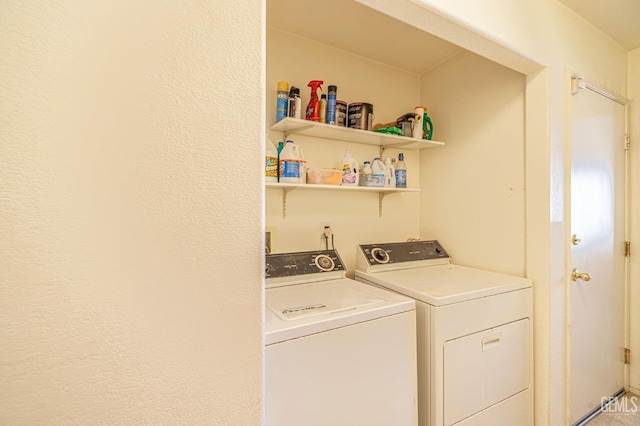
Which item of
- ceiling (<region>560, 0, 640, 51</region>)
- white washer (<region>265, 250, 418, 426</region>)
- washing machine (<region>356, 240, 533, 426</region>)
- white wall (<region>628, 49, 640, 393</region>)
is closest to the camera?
white washer (<region>265, 250, 418, 426</region>)

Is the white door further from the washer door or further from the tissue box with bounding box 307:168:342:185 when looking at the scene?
the tissue box with bounding box 307:168:342:185

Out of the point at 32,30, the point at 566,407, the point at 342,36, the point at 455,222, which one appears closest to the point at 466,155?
the point at 455,222

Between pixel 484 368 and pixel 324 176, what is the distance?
1.34 metres

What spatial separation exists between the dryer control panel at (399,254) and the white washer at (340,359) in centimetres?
45

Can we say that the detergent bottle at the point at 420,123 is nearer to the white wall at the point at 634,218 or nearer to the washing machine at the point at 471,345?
the washing machine at the point at 471,345

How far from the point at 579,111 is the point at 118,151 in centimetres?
245

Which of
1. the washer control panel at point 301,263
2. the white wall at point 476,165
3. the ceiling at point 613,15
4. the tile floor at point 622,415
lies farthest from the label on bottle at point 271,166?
the tile floor at point 622,415

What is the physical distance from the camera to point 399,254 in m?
2.03

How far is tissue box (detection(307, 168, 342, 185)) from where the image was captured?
5.89ft

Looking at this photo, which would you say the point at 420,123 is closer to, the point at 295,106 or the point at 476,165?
the point at 476,165

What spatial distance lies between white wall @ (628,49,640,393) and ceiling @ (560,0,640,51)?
327mm

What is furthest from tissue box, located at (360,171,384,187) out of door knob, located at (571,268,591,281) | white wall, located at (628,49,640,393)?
white wall, located at (628,49,640,393)

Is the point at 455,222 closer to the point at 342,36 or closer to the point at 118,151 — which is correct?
the point at 342,36

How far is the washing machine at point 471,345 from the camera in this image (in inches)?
53.4
